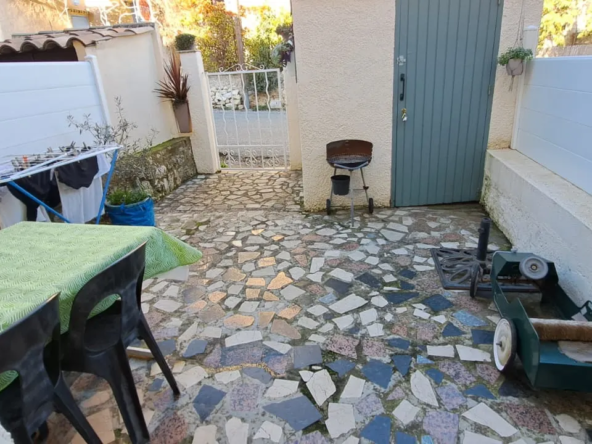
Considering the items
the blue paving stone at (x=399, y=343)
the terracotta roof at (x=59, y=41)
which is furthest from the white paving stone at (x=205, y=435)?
the terracotta roof at (x=59, y=41)

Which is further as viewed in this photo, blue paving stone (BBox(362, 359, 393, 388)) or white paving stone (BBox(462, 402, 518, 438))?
blue paving stone (BBox(362, 359, 393, 388))

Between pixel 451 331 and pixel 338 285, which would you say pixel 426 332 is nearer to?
pixel 451 331

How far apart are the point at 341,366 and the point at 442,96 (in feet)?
10.8

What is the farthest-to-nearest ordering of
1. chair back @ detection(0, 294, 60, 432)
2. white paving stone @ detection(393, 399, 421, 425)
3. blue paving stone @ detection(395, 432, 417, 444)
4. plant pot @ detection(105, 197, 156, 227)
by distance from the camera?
plant pot @ detection(105, 197, 156, 227) → white paving stone @ detection(393, 399, 421, 425) → blue paving stone @ detection(395, 432, 417, 444) → chair back @ detection(0, 294, 60, 432)

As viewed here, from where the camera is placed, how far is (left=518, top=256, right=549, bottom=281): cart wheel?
2.51 meters

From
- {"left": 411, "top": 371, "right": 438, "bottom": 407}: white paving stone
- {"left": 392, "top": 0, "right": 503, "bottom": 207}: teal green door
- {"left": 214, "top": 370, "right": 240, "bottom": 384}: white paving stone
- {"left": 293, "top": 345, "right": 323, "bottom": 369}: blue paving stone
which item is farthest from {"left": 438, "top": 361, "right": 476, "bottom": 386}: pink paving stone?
{"left": 392, "top": 0, "right": 503, "bottom": 207}: teal green door

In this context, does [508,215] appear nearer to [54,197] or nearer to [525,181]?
[525,181]

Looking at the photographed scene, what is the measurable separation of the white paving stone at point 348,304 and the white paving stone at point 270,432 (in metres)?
1.06

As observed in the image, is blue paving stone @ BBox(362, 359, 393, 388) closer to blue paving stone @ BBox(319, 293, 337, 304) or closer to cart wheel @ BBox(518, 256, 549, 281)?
blue paving stone @ BBox(319, 293, 337, 304)

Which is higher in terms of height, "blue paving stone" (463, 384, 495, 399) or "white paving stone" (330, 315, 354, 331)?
"white paving stone" (330, 315, 354, 331)

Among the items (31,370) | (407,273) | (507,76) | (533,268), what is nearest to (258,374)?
(31,370)

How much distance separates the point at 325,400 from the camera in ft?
7.05

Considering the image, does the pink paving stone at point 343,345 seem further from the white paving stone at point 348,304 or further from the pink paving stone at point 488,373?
the pink paving stone at point 488,373

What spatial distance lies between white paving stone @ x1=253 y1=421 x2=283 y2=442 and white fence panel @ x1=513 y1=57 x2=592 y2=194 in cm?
284
